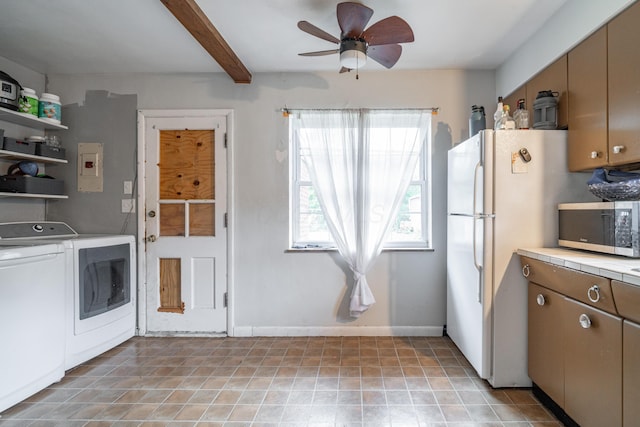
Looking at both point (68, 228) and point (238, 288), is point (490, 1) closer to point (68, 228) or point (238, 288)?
point (238, 288)

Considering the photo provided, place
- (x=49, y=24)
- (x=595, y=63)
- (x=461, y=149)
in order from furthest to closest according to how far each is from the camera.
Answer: (x=461, y=149) → (x=49, y=24) → (x=595, y=63)

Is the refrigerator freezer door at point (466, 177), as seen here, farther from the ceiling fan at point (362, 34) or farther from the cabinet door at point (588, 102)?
the ceiling fan at point (362, 34)

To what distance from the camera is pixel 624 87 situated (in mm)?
1596

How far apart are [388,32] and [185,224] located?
2.31 metres

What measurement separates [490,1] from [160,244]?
318 centimetres

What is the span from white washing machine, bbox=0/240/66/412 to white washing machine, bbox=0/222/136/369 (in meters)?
0.10

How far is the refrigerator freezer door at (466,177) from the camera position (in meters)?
2.08

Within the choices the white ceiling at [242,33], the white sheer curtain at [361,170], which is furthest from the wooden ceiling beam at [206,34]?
the white sheer curtain at [361,170]

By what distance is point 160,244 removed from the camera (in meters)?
2.99

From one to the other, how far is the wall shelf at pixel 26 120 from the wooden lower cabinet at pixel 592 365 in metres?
3.92

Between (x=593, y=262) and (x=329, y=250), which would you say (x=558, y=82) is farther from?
(x=329, y=250)

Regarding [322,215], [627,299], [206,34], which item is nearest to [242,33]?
[206,34]

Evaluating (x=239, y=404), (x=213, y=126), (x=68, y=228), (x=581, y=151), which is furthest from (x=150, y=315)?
(x=581, y=151)

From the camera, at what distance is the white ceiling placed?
203 cm
